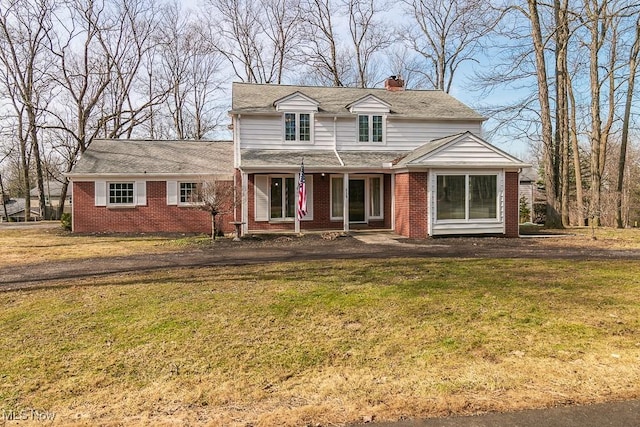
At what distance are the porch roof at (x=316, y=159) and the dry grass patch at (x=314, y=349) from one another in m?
9.47

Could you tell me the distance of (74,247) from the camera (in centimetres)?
1390

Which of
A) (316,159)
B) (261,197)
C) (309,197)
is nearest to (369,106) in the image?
(316,159)

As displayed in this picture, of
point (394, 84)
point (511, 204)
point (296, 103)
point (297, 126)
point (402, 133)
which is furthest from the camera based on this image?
point (394, 84)

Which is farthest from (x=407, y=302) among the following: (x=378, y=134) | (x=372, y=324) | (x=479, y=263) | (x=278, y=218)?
(x=378, y=134)

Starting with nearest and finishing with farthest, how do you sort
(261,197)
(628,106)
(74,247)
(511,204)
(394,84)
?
(74,247), (511,204), (261,197), (628,106), (394,84)

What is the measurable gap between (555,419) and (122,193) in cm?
1907

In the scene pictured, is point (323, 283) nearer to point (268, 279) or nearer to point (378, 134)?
point (268, 279)

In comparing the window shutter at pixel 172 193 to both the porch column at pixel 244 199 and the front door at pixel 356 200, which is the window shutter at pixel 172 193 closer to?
the porch column at pixel 244 199

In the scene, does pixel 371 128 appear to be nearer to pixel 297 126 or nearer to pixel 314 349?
pixel 297 126

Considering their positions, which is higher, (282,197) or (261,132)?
(261,132)

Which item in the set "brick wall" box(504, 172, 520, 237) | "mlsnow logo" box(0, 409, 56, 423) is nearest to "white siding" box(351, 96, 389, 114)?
"brick wall" box(504, 172, 520, 237)

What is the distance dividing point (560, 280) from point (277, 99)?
48.4 feet

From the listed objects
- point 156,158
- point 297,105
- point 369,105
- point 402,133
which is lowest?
point 156,158

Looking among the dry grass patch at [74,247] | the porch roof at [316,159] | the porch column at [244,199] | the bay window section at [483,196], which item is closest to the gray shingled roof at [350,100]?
the porch roof at [316,159]
